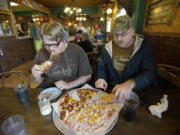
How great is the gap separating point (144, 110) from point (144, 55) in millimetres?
610

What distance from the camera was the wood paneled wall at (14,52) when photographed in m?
3.46

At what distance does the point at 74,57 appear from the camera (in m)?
1.20

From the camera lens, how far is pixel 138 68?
45.3 inches

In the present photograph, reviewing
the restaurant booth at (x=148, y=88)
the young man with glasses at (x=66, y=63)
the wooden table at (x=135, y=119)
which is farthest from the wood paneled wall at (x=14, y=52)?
the wooden table at (x=135, y=119)

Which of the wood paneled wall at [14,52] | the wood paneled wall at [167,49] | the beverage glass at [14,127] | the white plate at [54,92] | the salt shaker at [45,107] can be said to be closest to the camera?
the beverage glass at [14,127]

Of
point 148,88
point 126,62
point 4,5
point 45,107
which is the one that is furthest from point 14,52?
point 148,88

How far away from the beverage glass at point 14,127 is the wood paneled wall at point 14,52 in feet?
12.6

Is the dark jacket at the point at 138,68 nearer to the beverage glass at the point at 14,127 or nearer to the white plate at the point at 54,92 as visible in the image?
the white plate at the point at 54,92

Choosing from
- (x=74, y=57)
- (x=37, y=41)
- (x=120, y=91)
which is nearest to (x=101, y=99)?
(x=120, y=91)

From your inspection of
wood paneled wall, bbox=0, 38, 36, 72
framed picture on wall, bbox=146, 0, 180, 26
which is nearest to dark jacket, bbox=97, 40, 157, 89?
framed picture on wall, bbox=146, 0, 180, 26

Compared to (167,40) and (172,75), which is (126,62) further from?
(167,40)

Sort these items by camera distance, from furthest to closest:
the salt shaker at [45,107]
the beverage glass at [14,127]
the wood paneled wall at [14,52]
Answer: the wood paneled wall at [14,52], the salt shaker at [45,107], the beverage glass at [14,127]

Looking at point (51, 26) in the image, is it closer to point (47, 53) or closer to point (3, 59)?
point (47, 53)

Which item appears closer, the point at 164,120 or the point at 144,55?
the point at 164,120
